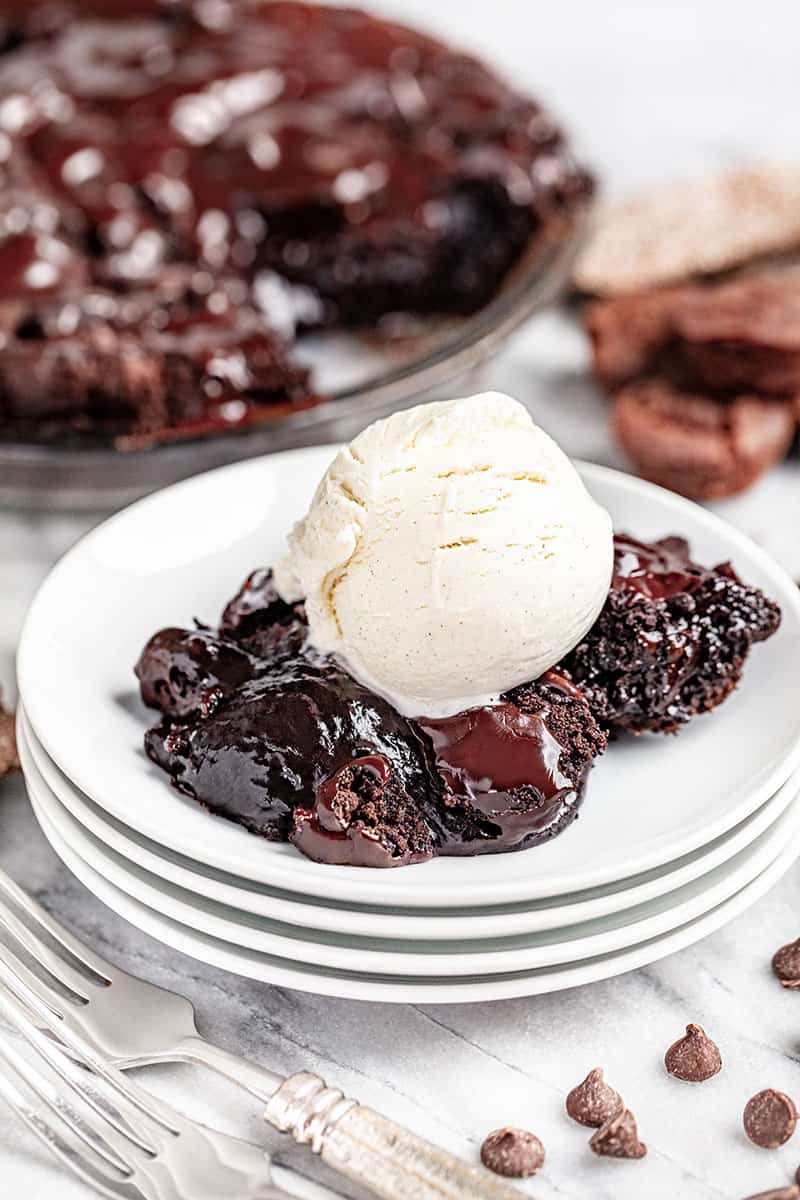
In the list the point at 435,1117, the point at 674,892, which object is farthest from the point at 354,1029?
the point at 674,892

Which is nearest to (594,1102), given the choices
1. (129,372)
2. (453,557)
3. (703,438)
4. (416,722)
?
(416,722)

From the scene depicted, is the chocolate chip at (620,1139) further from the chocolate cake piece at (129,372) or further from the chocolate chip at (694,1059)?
the chocolate cake piece at (129,372)

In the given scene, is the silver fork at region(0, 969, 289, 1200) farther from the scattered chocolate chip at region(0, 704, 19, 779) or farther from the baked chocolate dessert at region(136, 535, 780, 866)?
the scattered chocolate chip at region(0, 704, 19, 779)

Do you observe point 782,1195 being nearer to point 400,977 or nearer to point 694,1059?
point 694,1059

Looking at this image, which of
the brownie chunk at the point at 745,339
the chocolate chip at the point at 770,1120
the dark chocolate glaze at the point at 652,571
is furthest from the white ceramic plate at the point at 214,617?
the brownie chunk at the point at 745,339

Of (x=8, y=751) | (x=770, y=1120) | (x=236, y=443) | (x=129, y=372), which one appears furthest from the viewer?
(x=129, y=372)

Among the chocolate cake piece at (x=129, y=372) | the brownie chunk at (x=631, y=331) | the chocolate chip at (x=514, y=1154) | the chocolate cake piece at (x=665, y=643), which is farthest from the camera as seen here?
the brownie chunk at (x=631, y=331)

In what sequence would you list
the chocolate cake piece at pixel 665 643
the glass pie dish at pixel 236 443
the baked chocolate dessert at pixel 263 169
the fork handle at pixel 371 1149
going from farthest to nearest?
the baked chocolate dessert at pixel 263 169, the glass pie dish at pixel 236 443, the chocolate cake piece at pixel 665 643, the fork handle at pixel 371 1149
